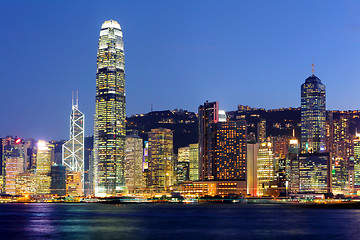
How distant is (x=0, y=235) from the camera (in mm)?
113000

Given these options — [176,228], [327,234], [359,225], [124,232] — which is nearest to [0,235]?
[124,232]

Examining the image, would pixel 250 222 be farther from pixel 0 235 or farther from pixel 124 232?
pixel 0 235

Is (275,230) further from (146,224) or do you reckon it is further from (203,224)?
(146,224)

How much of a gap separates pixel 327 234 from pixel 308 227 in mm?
15558

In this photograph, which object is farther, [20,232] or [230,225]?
[230,225]

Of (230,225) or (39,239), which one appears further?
(230,225)

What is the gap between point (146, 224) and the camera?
142 metres

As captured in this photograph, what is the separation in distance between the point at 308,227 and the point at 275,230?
34.5ft

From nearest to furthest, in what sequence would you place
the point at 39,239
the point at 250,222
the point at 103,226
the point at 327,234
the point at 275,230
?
the point at 39,239 < the point at 327,234 < the point at 275,230 < the point at 103,226 < the point at 250,222

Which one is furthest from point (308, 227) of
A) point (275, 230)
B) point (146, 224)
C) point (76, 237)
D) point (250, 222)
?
point (76, 237)

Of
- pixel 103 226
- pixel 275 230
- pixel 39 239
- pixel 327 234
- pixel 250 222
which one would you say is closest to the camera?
pixel 39 239

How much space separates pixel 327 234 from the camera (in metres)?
116

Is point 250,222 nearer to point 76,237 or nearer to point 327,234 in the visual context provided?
point 327,234

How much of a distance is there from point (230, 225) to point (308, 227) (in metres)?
16.3
